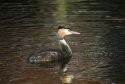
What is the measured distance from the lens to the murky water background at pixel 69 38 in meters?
15.5

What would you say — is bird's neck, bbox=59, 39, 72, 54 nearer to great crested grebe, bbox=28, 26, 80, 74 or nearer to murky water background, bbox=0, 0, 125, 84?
great crested grebe, bbox=28, 26, 80, 74

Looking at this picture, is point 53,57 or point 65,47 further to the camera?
point 65,47

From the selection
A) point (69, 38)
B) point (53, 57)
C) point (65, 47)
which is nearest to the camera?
point (53, 57)

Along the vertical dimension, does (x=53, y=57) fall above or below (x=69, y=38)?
above

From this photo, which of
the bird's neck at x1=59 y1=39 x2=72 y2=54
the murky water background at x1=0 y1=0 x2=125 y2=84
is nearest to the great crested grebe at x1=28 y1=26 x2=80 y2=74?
the bird's neck at x1=59 y1=39 x2=72 y2=54

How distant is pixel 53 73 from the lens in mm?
15914

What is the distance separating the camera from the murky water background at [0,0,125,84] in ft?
50.9

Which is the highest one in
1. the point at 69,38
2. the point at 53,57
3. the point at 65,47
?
the point at 65,47


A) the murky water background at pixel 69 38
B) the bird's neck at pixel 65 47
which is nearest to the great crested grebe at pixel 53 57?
the bird's neck at pixel 65 47

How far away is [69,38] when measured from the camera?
67.6 ft

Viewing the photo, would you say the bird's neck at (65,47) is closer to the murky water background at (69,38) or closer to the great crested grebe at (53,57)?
the great crested grebe at (53,57)

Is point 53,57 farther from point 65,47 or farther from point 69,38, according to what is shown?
point 69,38

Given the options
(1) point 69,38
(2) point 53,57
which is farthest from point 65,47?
(1) point 69,38

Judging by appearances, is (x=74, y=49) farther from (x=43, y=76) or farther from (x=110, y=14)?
(x=110, y=14)
